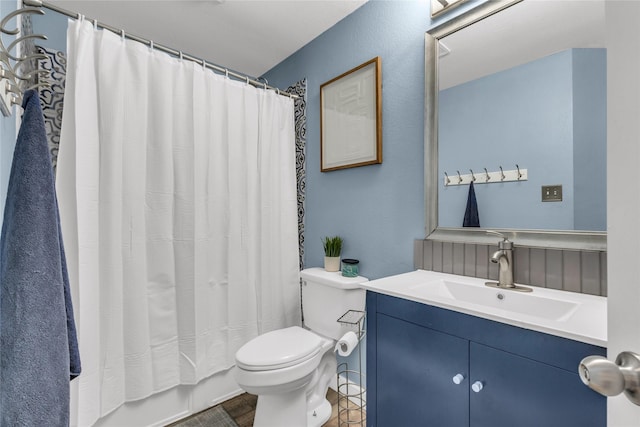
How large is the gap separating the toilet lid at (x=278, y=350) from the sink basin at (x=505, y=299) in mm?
622

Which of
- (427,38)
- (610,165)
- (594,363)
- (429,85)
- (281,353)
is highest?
(427,38)

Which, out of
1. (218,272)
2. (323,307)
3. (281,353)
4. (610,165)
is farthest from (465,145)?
(218,272)

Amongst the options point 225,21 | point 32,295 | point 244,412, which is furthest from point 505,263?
point 225,21

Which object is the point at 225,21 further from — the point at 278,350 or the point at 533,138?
the point at 278,350

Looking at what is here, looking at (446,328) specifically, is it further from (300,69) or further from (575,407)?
(300,69)

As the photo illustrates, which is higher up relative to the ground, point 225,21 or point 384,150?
point 225,21

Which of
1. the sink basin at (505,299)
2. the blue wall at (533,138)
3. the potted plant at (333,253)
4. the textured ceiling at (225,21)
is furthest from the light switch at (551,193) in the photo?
the textured ceiling at (225,21)

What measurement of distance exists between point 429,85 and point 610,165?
1171 millimetres

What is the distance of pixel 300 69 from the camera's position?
A: 224 centimetres

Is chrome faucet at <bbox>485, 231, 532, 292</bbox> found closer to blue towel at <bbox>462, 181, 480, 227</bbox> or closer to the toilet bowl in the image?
blue towel at <bbox>462, 181, 480, 227</bbox>

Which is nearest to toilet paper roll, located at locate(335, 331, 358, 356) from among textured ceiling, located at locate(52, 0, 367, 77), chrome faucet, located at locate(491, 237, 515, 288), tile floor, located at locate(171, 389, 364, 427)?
tile floor, located at locate(171, 389, 364, 427)

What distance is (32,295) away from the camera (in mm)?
605

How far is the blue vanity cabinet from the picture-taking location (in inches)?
29.6

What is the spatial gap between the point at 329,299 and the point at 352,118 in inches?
42.5
